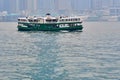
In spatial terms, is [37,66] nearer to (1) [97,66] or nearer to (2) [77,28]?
(1) [97,66]

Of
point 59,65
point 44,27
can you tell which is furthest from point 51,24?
point 59,65

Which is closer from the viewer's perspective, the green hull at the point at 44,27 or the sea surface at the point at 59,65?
the sea surface at the point at 59,65

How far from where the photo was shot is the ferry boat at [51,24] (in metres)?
86.5

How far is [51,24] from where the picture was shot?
8831 centimetres

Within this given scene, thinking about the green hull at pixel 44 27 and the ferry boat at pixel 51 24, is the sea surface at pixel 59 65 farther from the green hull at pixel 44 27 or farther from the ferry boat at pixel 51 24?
the green hull at pixel 44 27

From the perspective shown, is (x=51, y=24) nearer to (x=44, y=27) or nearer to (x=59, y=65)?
(x=44, y=27)

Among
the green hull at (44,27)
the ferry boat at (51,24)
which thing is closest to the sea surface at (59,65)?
the ferry boat at (51,24)

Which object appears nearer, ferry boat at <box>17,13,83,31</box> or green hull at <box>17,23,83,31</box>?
ferry boat at <box>17,13,83,31</box>

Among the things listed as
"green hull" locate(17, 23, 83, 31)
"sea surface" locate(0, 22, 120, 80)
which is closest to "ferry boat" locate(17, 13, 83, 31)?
"green hull" locate(17, 23, 83, 31)

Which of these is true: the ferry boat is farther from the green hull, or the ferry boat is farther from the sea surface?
the sea surface

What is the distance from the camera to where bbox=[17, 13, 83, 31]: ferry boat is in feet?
284

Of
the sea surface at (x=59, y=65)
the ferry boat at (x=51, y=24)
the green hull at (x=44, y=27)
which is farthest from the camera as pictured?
the green hull at (x=44, y=27)

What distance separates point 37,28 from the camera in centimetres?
8950

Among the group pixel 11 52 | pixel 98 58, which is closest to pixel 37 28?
pixel 11 52
